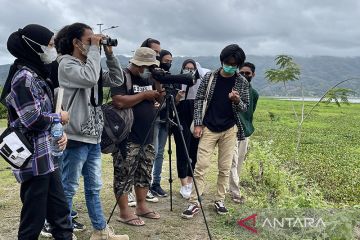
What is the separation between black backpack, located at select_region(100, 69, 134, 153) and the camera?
3902mm

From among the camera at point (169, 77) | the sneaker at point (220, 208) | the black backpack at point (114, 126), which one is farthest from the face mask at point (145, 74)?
the sneaker at point (220, 208)

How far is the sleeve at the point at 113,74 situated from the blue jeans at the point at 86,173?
25.6 inches

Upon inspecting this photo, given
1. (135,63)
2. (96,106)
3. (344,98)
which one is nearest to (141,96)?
(135,63)

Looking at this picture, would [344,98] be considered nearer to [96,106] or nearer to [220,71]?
[220,71]

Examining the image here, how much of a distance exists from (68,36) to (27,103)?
90 cm

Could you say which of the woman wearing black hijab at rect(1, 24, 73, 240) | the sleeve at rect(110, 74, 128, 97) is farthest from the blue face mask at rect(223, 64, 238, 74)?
the woman wearing black hijab at rect(1, 24, 73, 240)

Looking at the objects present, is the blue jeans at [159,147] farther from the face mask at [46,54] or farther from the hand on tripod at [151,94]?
the face mask at [46,54]

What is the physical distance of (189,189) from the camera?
5664mm

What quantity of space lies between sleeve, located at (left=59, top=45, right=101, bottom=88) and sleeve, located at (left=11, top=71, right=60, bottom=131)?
47 cm

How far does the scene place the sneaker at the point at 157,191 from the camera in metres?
5.62

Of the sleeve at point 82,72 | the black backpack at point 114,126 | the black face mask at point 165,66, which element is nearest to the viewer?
the sleeve at point 82,72

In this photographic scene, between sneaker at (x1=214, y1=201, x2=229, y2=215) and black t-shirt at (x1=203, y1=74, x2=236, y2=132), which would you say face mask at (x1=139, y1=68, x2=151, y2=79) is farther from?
sneaker at (x1=214, y1=201, x2=229, y2=215)

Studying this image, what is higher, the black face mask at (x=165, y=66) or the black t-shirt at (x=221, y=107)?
the black face mask at (x=165, y=66)

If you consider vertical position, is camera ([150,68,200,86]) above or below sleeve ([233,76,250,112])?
above
